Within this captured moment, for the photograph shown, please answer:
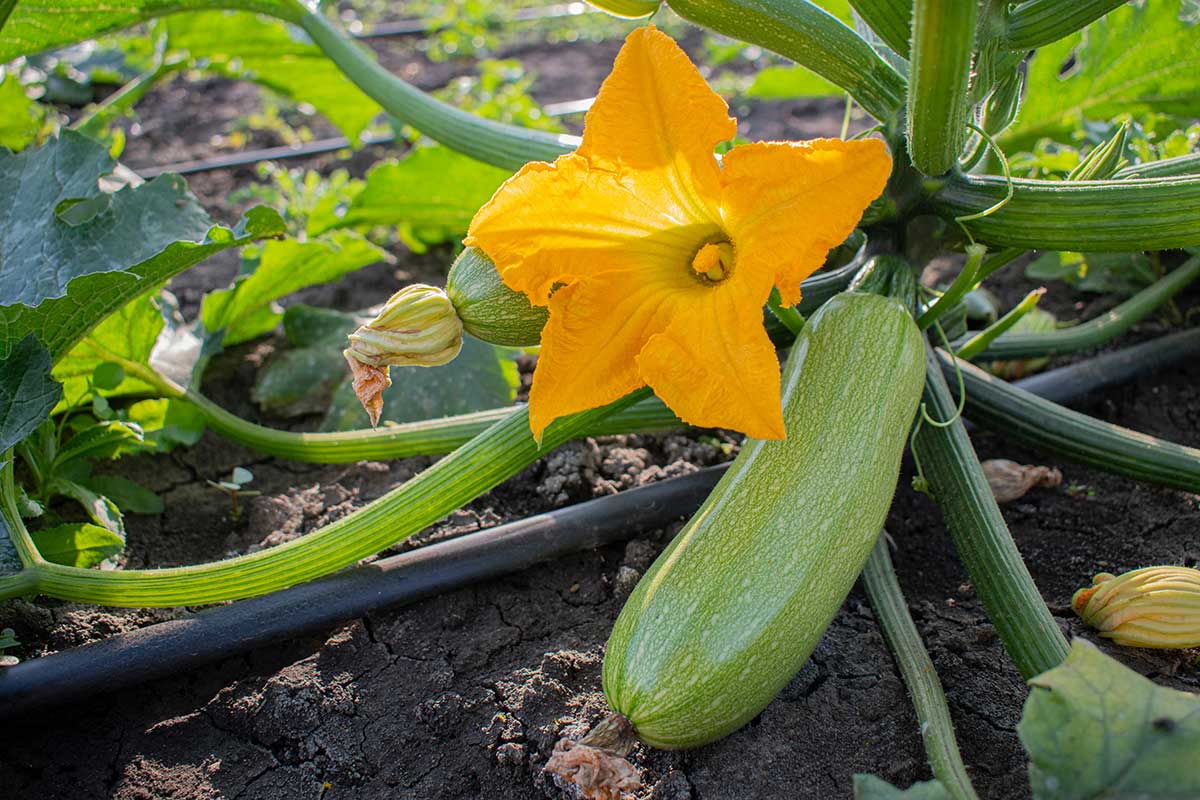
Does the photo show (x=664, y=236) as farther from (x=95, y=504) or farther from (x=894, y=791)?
(x=95, y=504)

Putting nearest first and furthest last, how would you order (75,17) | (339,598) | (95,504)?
(339,598) < (95,504) < (75,17)

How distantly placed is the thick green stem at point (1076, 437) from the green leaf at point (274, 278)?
131 cm

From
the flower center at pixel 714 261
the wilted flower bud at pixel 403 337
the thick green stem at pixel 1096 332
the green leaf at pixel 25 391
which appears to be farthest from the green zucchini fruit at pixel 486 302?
the thick green stem at pixel 1096 332

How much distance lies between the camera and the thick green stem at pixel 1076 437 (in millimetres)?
1736

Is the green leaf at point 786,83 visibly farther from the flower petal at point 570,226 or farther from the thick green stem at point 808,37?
the flower petal at point 570,226

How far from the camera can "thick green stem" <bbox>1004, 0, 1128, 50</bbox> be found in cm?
148

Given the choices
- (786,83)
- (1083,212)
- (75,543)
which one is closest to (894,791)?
(1083,212)

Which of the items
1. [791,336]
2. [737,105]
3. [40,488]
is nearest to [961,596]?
[791,336]

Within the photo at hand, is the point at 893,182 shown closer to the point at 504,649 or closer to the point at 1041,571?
the point at 1041,571

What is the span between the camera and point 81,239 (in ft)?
6.15

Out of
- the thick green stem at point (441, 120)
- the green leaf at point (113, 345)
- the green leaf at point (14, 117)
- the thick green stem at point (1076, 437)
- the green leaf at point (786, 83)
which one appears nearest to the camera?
the thick green stem at point (1076, 437)

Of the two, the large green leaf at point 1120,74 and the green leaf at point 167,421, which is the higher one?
the large green leaf at point 1120,74

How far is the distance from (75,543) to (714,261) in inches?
46.0

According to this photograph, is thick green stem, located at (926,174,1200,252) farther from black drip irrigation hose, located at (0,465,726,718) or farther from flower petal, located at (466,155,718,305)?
black drip irrigation hose, located at (0,465,726,718)
